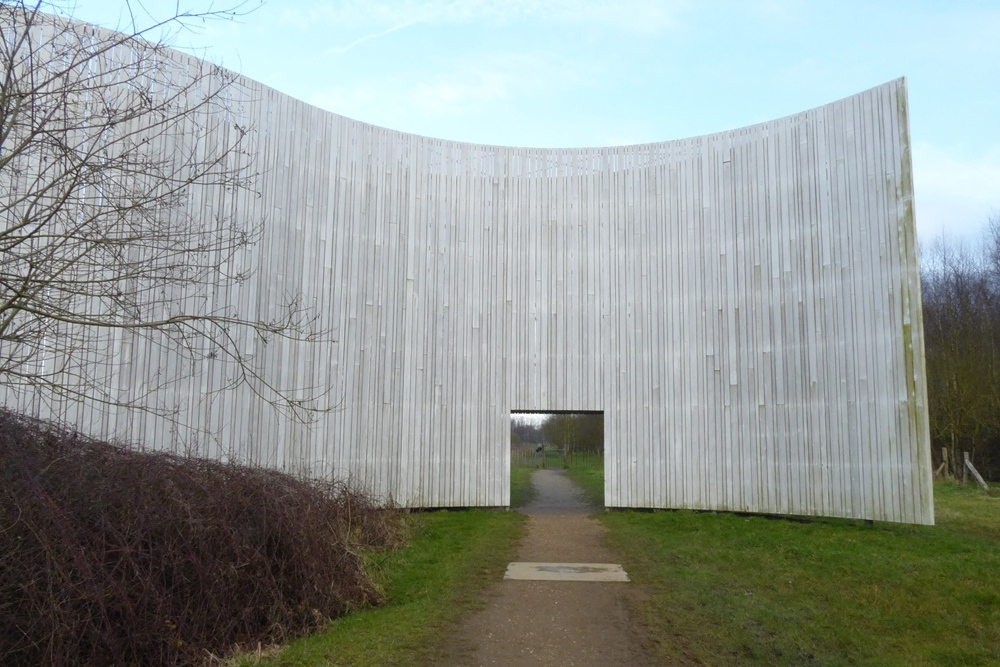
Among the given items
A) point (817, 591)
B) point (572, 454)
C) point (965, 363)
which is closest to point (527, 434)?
point (572, 454)

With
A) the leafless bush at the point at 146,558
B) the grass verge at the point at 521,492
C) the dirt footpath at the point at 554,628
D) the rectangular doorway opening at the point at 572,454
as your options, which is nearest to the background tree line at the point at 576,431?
the rectangular doorway opening at the point at 572,454

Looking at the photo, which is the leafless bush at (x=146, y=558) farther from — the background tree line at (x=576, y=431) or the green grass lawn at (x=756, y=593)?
the background tree line at (x=576, y=431)

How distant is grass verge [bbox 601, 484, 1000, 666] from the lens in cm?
655

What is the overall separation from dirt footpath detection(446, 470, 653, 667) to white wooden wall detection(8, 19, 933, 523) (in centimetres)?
580

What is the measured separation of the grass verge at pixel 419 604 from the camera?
6305mm

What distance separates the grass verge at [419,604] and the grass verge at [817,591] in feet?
6.29

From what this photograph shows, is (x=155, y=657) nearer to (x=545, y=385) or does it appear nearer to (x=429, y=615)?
(x=429, y=615)

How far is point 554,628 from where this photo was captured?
7.34m

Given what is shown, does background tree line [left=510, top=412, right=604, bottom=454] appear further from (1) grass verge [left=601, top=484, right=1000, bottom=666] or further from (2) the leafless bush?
(2) the leafless bush

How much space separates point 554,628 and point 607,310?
10.9 m

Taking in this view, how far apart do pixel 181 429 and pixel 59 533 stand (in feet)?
25.2

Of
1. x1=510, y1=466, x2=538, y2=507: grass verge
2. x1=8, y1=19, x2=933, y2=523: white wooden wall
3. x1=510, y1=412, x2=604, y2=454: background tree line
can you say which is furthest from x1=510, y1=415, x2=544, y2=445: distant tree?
x1=8, y1=19, x2=933, y2=523: white wooden wall

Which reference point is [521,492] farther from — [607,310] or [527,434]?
[527,434]

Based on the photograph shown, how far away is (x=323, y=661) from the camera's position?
614cm
